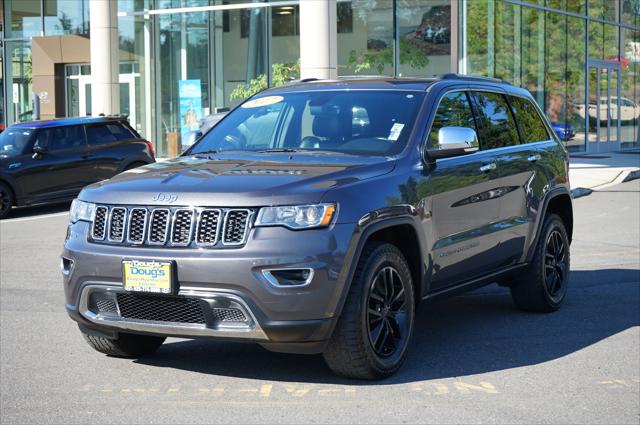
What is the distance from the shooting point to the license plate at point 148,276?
568 centimetres

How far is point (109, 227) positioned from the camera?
Result: 6016mm

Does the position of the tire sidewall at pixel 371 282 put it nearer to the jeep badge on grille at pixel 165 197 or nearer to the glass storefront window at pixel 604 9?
the jeep badge on grille at pixel 165 197

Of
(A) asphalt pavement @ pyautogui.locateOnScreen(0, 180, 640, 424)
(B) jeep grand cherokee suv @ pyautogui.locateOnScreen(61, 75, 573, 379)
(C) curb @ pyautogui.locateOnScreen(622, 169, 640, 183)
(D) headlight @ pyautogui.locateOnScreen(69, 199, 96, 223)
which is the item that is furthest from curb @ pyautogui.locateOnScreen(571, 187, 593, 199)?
(D) headlight @ pyautogui.locateOnScreen(69, 199, 96, 223)

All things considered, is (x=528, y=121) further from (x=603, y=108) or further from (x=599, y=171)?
(x=603, y=108)

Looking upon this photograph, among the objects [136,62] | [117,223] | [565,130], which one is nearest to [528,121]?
[117,223]

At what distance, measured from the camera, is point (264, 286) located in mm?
5582

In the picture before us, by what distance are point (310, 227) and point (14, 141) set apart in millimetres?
14032

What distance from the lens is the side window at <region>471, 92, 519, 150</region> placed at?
7.73m

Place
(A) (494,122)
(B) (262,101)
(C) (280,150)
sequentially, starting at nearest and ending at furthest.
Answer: (C) (280,150), (B) (262,101), (A) (494,122)

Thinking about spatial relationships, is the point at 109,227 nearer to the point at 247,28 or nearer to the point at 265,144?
the point at 265,144

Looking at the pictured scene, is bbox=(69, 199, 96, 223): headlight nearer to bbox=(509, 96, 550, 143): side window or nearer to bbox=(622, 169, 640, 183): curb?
bbox=(509, 96, 550, 143): side window

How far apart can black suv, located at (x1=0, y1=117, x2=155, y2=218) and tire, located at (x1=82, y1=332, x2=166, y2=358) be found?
11.7 meters

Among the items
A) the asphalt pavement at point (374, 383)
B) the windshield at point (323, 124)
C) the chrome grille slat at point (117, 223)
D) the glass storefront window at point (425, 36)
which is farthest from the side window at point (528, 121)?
the glass storefront window at point (425, 36)

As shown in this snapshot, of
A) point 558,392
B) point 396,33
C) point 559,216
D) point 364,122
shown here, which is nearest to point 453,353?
point 558,392
